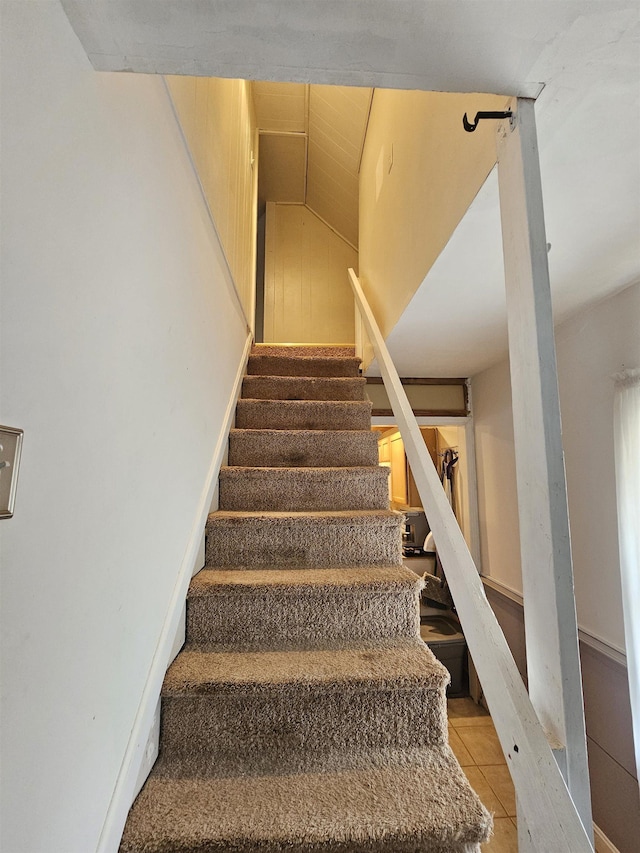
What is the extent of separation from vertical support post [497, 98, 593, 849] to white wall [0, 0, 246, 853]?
31.5 inches

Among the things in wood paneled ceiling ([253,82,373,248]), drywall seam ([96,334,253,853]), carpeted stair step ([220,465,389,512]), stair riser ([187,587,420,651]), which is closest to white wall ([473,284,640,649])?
carpeted stair step ([220,465,389,512])

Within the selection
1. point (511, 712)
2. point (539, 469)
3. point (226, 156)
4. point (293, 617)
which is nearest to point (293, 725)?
point (293, 617)

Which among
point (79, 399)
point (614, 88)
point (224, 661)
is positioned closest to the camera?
point (79, 399)

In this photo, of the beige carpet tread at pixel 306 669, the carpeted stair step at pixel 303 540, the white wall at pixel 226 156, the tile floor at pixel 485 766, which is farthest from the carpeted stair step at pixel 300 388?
the tile floor at pixel 485 766

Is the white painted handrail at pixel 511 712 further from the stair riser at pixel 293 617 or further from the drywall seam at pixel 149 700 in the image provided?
the drywall seam at pixel 149 700

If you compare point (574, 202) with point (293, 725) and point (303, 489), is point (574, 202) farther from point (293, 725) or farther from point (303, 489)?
point (293, 725)

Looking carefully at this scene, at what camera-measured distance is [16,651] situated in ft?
1.79

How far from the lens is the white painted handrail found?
574mm

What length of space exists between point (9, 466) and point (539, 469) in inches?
33.0

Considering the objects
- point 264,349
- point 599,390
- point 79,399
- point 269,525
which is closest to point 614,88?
point 79,399

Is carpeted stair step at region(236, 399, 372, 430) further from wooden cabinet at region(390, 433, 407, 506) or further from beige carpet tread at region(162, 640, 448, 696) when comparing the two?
wooden cabinet at region(390, 433, 407, 506)

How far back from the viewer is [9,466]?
0.51 m

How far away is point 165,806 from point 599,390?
2.09 meters

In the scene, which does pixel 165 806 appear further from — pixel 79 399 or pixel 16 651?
pixel 79 399
